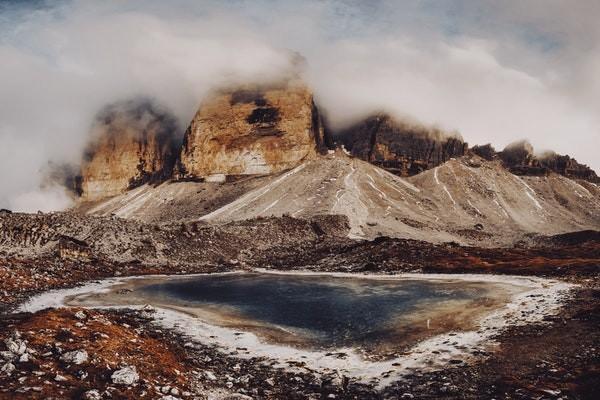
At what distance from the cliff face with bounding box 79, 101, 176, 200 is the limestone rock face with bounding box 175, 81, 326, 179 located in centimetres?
2634

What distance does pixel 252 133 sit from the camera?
5930 inches

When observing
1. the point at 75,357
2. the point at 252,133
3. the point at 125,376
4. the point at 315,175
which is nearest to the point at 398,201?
the point at 315,175

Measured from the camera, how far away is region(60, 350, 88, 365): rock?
1424 centimetres

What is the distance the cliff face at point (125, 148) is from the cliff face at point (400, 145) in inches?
2697

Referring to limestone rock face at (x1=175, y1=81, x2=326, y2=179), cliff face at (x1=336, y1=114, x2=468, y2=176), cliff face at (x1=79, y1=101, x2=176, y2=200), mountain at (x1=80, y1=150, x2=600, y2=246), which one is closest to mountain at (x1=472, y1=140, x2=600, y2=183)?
mountain at (x1=80, y1=150, x2=600, y2=246)

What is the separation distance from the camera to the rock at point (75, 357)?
14.2m

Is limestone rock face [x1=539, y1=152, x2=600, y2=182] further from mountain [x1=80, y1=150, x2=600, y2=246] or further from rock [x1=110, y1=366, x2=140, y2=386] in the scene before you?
rock [x1=110, y1=366, x2=140, y2=386]

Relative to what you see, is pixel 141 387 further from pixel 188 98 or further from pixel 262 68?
pixel 188 98

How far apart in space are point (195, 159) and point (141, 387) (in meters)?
143

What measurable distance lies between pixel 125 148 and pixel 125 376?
7134 inches

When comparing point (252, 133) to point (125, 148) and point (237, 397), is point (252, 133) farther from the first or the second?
point (237, 397)

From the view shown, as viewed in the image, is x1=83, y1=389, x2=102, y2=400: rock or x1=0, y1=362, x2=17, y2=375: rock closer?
x1=83, y1=389, x2=102, y2=400: rock

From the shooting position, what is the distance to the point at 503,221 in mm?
126625

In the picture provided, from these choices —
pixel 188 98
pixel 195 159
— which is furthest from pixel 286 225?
pixel 188 98
